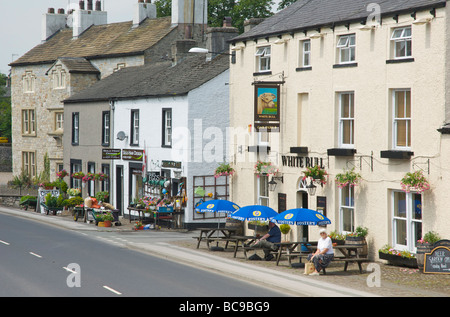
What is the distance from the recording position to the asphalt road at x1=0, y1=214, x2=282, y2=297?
704 inches

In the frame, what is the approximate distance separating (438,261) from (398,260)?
1866mm

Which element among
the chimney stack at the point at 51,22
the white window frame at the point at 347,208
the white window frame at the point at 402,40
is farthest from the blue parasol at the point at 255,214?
the chimney stack at the point at 51,22

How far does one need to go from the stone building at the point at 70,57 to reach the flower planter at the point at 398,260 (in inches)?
1116

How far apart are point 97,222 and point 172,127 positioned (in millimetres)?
5780

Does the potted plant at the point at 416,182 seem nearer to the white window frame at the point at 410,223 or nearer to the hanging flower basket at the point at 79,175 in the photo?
the white window frame at the point at 410,223

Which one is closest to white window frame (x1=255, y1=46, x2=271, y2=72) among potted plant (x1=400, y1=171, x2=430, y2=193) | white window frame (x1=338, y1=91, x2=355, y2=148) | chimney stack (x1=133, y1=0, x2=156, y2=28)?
white window frame (x1=338, y1=91, x2=355, y2=148)

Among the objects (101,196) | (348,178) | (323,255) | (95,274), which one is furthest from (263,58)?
(101,196)

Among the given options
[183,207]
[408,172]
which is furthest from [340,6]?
[183,207]

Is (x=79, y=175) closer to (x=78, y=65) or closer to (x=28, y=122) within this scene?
(x=78, y=65)

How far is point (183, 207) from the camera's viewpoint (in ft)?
116

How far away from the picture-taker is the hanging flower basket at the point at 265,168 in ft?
93.1

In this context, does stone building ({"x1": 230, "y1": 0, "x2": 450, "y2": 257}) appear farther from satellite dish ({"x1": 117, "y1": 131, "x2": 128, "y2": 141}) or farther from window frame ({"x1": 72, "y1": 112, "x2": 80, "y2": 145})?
window frame ({"x1": 72, "y1": 112, "x2": 80, "y2": 145})

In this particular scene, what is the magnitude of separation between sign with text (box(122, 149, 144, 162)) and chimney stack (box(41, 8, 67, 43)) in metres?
28.4
